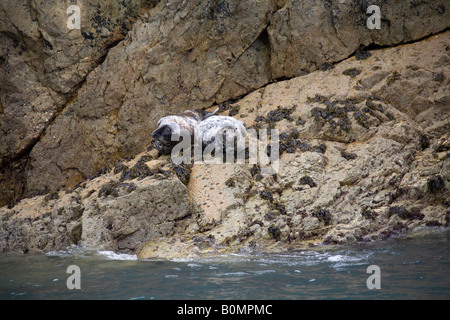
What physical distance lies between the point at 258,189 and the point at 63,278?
3472 mm

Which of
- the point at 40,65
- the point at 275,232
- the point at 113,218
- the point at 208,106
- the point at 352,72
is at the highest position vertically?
the point at 40,65

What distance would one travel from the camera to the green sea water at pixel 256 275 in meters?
4.38

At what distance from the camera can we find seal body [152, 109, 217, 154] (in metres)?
8.23

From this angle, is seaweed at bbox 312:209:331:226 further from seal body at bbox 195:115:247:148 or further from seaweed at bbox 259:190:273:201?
seal body at bbox 195:115:247:148

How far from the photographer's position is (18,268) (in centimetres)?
605

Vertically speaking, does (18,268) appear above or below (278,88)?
below

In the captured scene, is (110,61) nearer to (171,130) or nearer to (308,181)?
(171,130)

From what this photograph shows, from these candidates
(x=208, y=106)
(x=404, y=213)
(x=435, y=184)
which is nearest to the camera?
(x=404, y=213)

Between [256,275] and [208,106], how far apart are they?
5.76 metres

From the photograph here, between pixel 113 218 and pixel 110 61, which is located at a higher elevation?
pixel 110 61

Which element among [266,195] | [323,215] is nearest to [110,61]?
[266,195]

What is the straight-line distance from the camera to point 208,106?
395 inches
